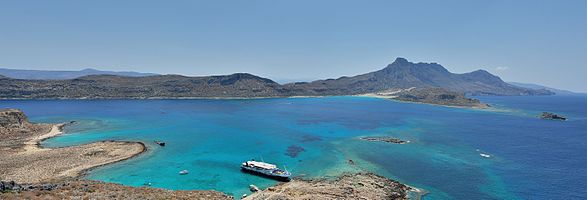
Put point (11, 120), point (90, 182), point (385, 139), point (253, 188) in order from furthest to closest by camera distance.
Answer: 1. point (385, 139)
2. point (11, 120)
3. point (253, 188)
4. point (90, 182)

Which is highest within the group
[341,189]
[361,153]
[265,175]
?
[361,153]

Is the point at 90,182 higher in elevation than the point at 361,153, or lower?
lower

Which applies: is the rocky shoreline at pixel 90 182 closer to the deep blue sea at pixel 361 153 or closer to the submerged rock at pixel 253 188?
the submerged rock at pixel 253 188

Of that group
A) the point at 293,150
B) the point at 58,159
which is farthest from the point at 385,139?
the point at 58,159

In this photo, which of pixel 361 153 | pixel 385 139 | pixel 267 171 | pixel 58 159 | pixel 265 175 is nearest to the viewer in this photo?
pixel 267 171

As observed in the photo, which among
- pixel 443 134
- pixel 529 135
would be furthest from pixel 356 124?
pixel 529 135

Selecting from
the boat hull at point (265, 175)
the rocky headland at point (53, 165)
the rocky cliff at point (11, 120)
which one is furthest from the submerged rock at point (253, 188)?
the rocky cliff at point (11, 120)

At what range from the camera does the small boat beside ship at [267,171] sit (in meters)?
59.6

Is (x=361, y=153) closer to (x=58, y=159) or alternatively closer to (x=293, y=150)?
(x=293, y=150)

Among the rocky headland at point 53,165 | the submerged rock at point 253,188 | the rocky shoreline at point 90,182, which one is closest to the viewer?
the rocky headland at point 53,165

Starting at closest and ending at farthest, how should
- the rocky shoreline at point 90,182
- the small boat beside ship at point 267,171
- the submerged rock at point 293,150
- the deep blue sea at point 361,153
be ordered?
A: the rocky shoreline at point 90,182, the deep blue sea at point 361,153, the small boat beside ship at point 267,171, the submerged rock at point 293,150

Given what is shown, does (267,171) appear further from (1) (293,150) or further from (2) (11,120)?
(2) (11,120)

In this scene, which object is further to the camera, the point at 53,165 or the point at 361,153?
the point at 361,153

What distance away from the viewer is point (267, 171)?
61656 millimetres
